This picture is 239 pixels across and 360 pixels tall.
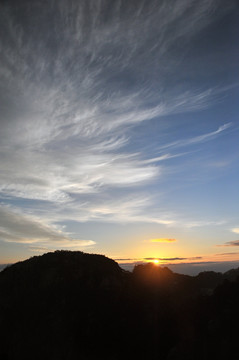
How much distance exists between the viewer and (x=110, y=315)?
37.8 m

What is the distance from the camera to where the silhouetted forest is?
33562 millimetres

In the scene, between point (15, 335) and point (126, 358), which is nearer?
point (126, 358)

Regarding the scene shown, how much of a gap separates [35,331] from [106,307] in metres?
9.88

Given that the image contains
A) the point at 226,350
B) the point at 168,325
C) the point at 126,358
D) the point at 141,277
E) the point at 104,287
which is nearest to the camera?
the point at 226,350

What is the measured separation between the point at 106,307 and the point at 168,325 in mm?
8447

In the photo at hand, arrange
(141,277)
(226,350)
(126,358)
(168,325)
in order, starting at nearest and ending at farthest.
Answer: (226,350) < (126,358) < (168,325) < (141,277)

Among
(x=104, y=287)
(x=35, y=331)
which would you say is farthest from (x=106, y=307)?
(x=35, y=331)

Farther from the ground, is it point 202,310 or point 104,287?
point 104,287

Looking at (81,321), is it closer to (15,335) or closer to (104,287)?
(104,287)

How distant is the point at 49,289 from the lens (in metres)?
43.3

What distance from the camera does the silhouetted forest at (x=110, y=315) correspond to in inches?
1321

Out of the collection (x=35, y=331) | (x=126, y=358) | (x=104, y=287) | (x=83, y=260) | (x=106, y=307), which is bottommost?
(x=126, y=358)

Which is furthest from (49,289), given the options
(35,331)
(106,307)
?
(106,307)

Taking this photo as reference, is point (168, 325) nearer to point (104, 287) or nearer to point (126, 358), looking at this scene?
point (126, 358)
